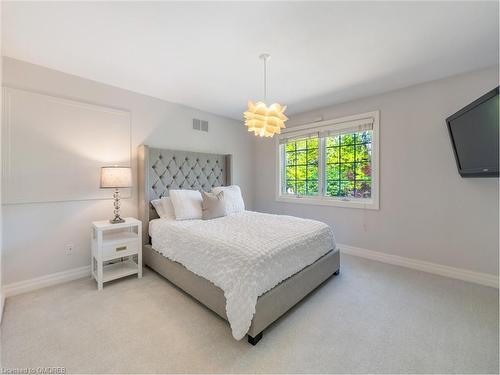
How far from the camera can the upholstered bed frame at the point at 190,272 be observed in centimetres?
183

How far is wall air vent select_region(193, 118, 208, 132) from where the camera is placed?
395 centimetres

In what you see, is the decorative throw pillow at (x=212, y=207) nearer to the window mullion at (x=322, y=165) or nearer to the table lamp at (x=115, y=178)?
the table lamp at (x=115, y=178)

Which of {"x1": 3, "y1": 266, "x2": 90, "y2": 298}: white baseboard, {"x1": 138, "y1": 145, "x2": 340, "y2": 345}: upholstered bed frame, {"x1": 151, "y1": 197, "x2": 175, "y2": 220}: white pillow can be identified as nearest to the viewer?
{"x1": 138, "y1": 145, "x2": 340, "y2": 345}: upholstered bed frame

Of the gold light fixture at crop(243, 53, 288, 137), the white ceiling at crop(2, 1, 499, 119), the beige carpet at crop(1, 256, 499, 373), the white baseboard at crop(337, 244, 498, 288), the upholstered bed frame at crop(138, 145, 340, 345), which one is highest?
the white ceiling at crop(2, 1, 499, 119)

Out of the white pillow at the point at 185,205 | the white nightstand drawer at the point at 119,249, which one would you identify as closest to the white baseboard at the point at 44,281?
the white nightstand drawer at the point at 119,249

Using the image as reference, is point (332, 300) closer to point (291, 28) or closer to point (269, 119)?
point (269, 119)

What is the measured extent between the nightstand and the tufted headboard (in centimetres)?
37

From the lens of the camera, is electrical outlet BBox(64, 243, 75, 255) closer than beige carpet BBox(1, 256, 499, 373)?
No

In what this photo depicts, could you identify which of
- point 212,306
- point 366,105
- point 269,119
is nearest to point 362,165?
point 366,105

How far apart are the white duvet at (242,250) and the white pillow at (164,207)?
0.45 feet

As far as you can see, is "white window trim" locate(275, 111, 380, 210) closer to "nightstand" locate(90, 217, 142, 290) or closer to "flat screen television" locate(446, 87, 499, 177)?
"flat screen television" locate(446, 87, 499, 177)

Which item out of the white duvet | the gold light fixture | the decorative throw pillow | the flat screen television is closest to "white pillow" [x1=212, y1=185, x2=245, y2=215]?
the decorative throw pillow

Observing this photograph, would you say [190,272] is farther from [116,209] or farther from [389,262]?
[389,262]

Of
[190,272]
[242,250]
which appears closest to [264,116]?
[242,250]
